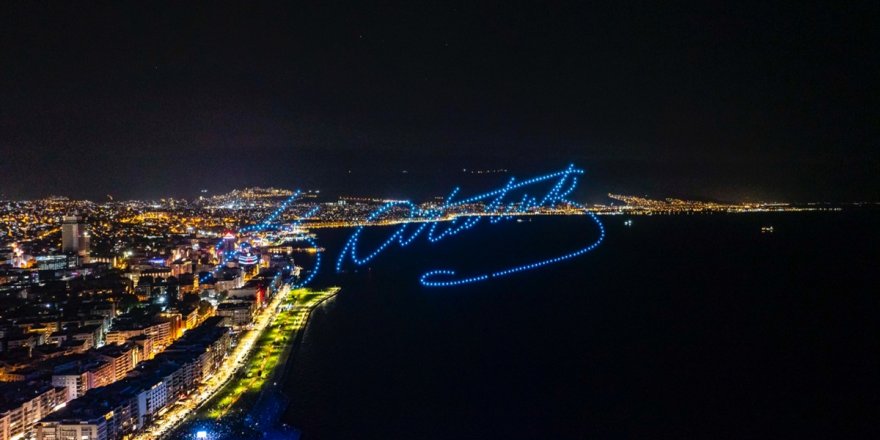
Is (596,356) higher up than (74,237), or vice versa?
(74,237)

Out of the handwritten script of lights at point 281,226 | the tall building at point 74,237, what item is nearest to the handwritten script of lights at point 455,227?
the handwritten script of lights at point 281,226

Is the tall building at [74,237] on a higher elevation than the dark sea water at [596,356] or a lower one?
higher

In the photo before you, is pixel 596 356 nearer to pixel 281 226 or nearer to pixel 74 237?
pixel 74 237

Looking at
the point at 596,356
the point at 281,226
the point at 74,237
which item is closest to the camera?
the point at 596,356

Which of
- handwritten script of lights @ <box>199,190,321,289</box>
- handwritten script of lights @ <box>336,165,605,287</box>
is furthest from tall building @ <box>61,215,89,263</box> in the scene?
handwritten script of lights @ <box>336,165,605,287</box>

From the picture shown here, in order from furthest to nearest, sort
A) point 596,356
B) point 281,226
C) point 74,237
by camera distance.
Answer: point 281,226 → point 74,237 → point 596,356

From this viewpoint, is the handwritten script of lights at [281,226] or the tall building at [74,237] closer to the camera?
the handwritten script of lights at [281,226]

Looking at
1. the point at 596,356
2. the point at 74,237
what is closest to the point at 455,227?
the point at 74,237

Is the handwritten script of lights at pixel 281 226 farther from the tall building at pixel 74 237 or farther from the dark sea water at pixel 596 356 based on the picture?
the tall building at pixel 74 237

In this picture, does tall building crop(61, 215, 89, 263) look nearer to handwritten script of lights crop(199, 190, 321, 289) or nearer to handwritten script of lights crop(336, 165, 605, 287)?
handwritten script of lights crop(199, 190, 321, 289)
